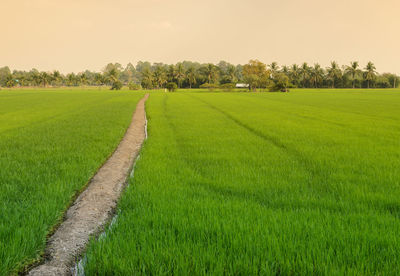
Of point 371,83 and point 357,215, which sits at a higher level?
point 371,83

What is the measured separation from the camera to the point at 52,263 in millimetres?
2830

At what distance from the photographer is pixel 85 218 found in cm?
391

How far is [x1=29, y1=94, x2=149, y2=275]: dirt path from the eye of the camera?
9.39 ft

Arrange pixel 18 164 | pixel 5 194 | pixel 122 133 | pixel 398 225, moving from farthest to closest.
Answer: pixel 122 133 < pixel 18 164 < pixel 5 194 < pixel 398 225

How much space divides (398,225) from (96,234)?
3.59 m

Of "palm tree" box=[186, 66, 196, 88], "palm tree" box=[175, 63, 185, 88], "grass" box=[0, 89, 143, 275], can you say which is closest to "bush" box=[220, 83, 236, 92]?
"palm tree" box=[186, 66, 196, 88]

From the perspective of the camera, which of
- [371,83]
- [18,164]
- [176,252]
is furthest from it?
[371,83]

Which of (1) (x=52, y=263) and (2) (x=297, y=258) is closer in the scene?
(2) (x=297, y=258)

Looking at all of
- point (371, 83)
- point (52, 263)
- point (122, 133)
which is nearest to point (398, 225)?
point (52, 263)

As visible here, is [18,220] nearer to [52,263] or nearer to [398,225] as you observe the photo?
[52,263]

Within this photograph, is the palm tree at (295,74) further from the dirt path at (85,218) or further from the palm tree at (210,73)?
the dirt path at (85,218)

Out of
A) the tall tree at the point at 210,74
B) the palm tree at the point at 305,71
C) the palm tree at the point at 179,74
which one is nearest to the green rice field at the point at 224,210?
the tall tree at the point at 210,74

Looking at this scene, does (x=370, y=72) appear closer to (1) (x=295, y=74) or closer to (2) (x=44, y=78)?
(1) (x=295, y=74)

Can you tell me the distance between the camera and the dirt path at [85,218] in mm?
2861
